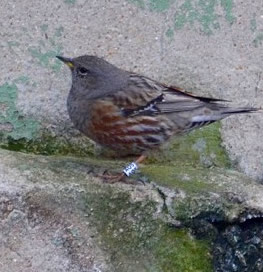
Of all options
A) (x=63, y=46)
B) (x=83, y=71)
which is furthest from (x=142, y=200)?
(x=63, y=46)

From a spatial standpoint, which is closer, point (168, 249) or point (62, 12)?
point (168, 249)

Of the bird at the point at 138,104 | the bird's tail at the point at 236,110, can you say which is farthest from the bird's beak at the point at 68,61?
the bird's tail at the point at 236,110

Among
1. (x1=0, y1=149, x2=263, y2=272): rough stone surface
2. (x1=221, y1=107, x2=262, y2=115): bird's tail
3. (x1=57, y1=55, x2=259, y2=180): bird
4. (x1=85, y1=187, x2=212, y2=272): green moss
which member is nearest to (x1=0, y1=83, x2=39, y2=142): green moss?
(x1=57, y1=55, x2=259, y2=180): bird

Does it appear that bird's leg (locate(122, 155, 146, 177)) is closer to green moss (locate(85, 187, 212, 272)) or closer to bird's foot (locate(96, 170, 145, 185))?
bird's foot (locate(96, 170, 145, 185))

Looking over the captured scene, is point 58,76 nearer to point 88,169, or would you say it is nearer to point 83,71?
point 83,71

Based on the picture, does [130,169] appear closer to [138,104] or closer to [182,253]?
[138,104]

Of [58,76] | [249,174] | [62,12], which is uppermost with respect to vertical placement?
[62,12]
